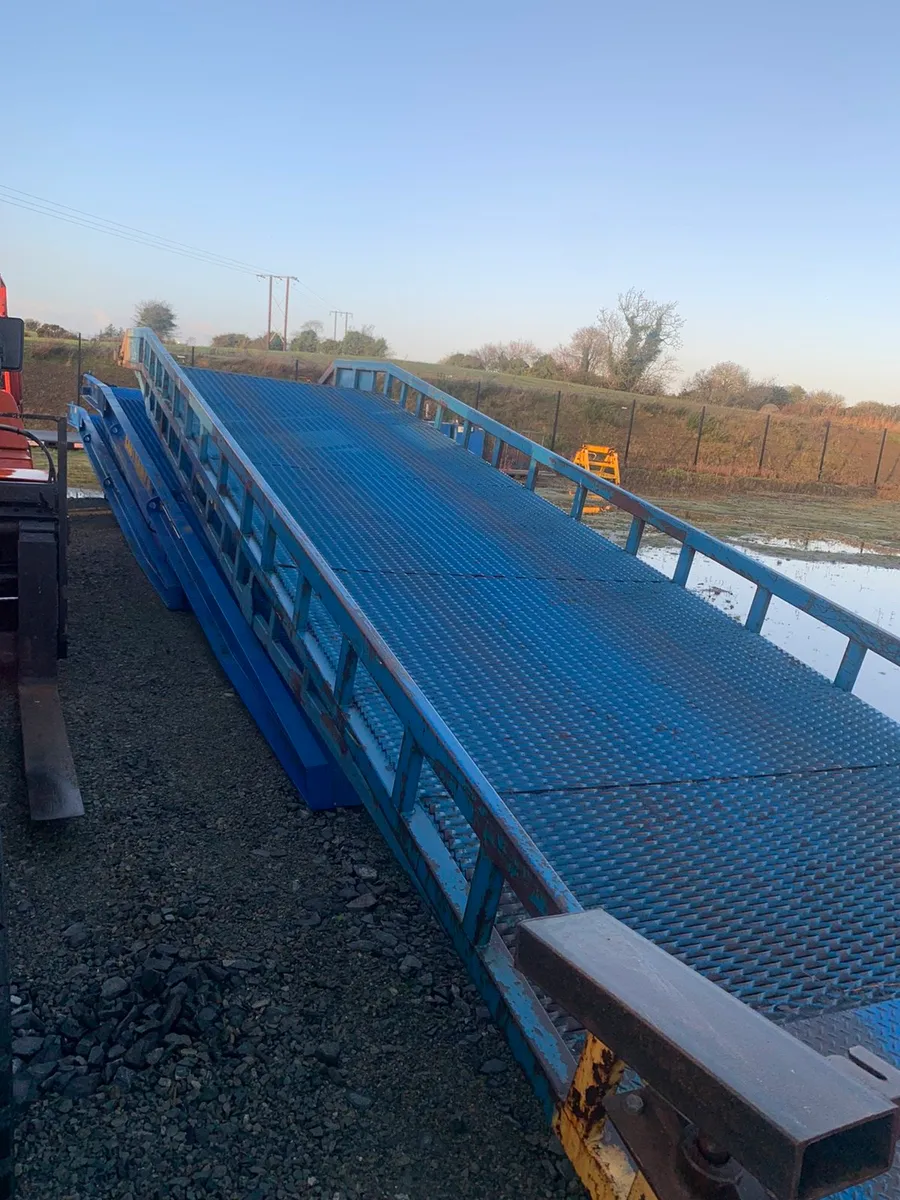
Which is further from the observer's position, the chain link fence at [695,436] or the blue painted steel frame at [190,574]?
the chain link fence at [695,436]

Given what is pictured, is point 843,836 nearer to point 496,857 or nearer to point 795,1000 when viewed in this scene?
point 795,1000

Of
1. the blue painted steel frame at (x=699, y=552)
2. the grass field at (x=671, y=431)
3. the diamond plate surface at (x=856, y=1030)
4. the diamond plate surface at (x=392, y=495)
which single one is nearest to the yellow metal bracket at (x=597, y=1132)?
the diamond plate surface at (x=856, y=1030)

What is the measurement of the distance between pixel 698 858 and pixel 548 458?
165 inches

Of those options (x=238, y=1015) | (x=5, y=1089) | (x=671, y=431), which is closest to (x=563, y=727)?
(x=238, y=1015)

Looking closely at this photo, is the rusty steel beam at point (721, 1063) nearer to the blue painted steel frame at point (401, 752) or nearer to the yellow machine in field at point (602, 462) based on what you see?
the blue painted steel frame at point (401, 752)

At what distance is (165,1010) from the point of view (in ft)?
9.00

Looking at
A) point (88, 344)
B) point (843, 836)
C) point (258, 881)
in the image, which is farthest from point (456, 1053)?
point (88, 344)

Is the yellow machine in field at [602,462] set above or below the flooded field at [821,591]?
below

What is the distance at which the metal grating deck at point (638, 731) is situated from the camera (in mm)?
2865

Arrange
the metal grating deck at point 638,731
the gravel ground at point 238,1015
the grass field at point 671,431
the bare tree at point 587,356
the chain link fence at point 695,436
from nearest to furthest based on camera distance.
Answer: the gravel ground at point 238,1015 < the metal grating deck at point 638,731 < the grass field at point 671,431 < the chain link fence at point 695,436 < the bare tree at point 587,356

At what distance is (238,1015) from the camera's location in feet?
9.20

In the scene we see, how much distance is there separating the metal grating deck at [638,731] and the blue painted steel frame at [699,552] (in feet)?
0.67

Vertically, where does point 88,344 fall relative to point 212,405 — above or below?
below

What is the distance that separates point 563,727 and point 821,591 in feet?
26.0
